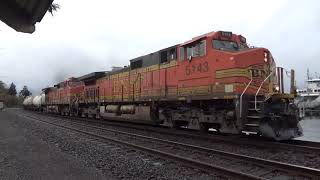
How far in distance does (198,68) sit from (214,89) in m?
1.26

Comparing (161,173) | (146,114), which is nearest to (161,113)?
(146,114)

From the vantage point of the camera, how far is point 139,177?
7840 millimetres

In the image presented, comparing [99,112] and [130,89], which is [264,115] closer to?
[130,89]

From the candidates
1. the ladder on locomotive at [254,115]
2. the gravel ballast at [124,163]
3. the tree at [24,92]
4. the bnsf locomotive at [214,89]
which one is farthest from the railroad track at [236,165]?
the tree at [24,92]

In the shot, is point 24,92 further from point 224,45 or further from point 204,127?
point 224,45

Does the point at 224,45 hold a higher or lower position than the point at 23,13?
higher

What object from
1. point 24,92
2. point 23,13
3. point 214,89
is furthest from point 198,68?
point 24,92

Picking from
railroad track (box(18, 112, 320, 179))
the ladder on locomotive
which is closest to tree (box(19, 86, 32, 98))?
railroad track (box(18, 112, 320, 179))

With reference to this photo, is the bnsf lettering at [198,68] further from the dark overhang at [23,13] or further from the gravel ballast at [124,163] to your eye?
the dark overhang at [23,13]

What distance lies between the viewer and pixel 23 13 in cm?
340

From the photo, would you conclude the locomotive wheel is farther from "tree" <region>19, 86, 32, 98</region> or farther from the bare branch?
"tree" <region>19, 86, 32, 98</region>

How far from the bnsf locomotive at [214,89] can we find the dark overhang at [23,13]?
31.7 feet

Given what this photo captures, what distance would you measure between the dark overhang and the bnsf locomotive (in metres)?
9.66

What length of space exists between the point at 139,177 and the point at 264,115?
18.3 ft
